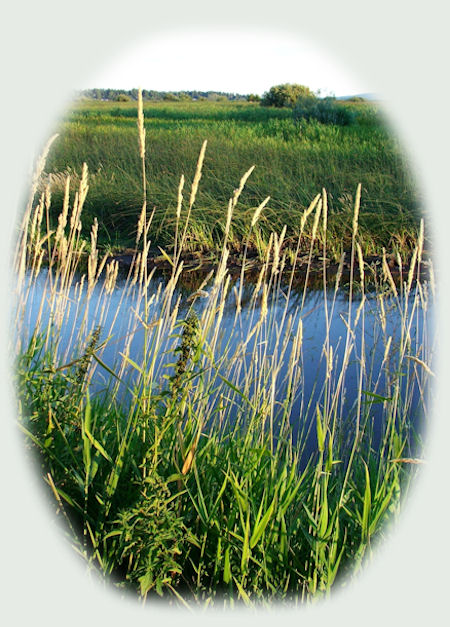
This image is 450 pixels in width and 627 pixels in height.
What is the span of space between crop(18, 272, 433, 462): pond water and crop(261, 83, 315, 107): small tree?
760 inches

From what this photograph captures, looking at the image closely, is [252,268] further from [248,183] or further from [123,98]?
[123,98]

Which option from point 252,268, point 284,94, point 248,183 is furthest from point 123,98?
point 252,268

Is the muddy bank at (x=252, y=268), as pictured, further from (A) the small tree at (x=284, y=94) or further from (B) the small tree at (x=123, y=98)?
(B) the small tree at (x=123, y=98)

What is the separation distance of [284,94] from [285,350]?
2261cm

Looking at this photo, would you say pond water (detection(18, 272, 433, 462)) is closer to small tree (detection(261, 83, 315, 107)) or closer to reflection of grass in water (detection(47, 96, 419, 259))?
reflection of grass in water (detection(47, 96, 419, 259))

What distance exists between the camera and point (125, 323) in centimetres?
427

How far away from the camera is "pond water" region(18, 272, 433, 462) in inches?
94.3

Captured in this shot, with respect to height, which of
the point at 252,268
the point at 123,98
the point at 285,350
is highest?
the point at 123,98

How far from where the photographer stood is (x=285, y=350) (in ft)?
11.3

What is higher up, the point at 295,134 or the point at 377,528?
the point at 295,134

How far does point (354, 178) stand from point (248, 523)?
734 cm

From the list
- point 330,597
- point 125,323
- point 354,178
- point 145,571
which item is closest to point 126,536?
point 145,571

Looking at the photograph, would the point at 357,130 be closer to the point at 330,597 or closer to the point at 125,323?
the point at 125,323

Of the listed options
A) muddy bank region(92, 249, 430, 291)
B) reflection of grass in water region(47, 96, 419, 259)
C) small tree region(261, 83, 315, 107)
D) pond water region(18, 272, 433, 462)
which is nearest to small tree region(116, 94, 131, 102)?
small tree region(261, 83, 315, 107)
